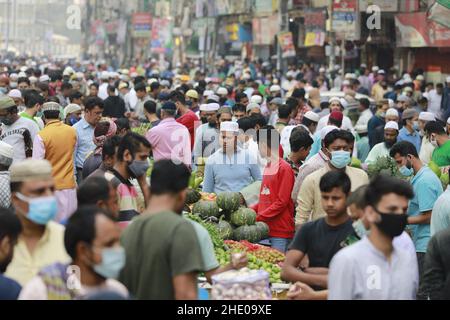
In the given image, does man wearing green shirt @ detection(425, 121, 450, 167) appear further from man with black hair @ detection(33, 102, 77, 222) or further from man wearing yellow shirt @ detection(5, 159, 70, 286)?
man wearing yellow shirt @ detection(5, 159, 70, 286)

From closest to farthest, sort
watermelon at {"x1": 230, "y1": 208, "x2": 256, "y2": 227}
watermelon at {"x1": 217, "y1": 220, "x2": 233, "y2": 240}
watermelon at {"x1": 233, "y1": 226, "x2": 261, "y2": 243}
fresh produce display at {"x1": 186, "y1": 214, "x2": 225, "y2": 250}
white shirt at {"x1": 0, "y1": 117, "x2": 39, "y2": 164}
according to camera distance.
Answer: fresh produce display at {"x1": 186, "y1": 214, "x2": 225, "y2": 250}, watermelon at {"x1": 233, "y1": 226, "x2": 261, "y2": 243}, watermelon at {"x1": 217, "y1": 220, "x2": 233, "y2": 240}, watermelon at {"x1": 230, "y1": 208, "x2": 256, "y2": 227}, white shirt at {"x1": 0, "y1": 117, "x2": 39, "y2": 164}

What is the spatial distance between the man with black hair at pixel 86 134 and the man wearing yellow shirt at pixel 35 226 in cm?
660

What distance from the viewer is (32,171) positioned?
702cm

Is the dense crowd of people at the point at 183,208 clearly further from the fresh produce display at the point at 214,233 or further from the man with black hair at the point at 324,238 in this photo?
the fresh produce display at the point at 214,233

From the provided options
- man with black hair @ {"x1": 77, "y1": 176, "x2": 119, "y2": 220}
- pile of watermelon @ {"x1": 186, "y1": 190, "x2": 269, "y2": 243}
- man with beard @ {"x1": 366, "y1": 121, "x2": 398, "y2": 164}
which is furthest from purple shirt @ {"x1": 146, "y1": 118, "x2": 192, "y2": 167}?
man with black hair @ {"x1": 77, "y1": 176, "x2": 119, "y2": 220}

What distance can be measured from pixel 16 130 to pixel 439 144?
4820 millimetres

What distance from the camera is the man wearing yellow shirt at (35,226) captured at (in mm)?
6777

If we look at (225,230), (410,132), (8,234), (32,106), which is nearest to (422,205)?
(225,230)

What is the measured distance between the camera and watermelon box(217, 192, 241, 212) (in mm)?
11562

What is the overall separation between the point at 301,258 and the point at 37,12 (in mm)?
95708

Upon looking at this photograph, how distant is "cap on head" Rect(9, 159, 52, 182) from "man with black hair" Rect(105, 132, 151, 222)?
151cm

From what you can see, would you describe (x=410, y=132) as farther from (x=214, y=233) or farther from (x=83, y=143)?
(x=214, y=233)
